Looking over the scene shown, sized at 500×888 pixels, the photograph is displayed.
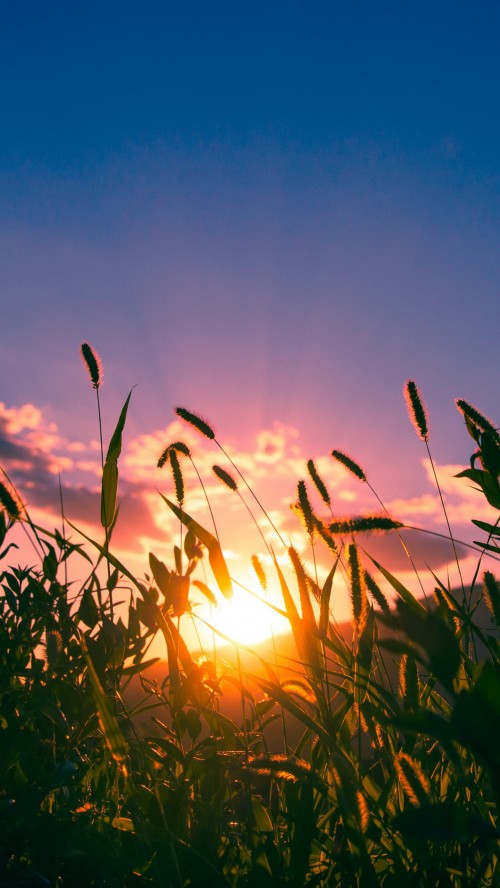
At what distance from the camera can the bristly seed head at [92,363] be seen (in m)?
2.51

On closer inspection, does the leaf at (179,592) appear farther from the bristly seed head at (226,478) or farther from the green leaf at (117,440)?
the bristly seed head at (226,478)

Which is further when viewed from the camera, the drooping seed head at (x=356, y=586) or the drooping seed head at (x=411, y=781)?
the drooping seed head at (x=356, y=586)

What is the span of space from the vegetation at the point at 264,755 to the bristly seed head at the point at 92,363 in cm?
81

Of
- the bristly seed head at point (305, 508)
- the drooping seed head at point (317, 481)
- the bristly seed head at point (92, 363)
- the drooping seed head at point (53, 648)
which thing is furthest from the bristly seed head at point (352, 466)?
the drooping seed head at point (53, 648)

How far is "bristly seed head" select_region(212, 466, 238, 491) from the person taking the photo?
2438 mm

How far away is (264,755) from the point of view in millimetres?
978

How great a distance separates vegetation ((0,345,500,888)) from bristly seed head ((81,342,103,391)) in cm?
81

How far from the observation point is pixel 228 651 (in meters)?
1.94

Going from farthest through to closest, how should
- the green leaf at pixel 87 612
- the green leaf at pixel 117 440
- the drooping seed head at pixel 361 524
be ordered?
the green leaf at pixel 87 612, the green leaf at pixel 117 440, the drooping seed head at pixel 361 524

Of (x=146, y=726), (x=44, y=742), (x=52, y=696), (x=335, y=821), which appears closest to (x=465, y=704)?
(x=146, y=726)

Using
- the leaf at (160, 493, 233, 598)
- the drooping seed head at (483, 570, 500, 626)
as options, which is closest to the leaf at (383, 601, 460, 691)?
the leaf at (160, 493, 233, 598)

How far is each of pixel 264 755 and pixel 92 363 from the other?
1.94 m

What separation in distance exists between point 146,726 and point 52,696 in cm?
62

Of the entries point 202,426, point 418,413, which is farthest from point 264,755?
point 418,413
